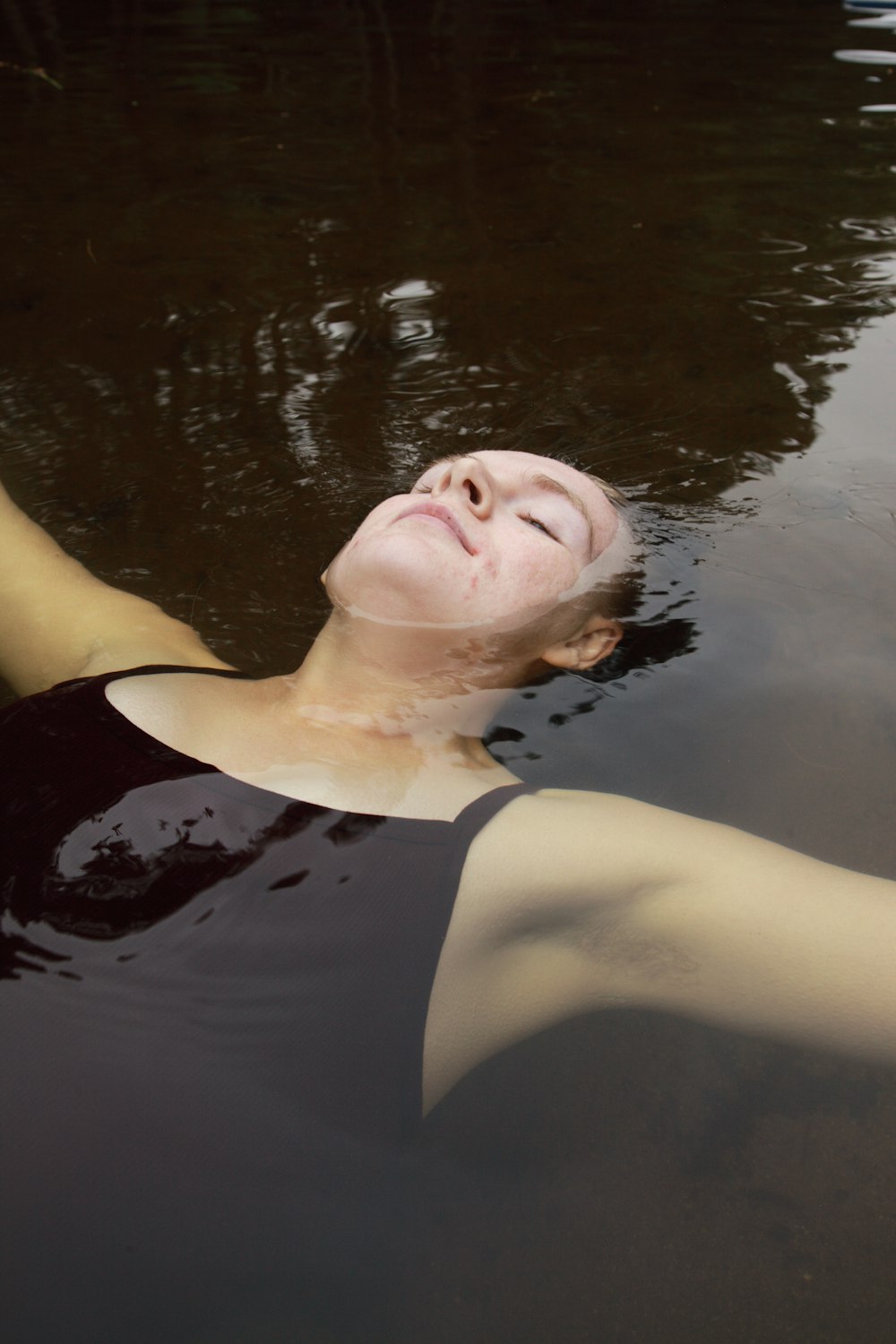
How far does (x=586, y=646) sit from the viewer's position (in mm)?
2234

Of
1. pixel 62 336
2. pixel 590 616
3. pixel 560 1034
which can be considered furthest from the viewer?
pixel 62 336

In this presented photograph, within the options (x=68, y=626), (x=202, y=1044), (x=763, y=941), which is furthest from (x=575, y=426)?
(x=202, y=1044)

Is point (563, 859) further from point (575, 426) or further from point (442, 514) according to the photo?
point (575, 426)

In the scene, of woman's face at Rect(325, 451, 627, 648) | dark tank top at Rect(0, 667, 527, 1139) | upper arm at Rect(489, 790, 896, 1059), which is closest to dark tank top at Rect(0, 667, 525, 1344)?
dark tank top at Rect(0, 667, 527, 1139)

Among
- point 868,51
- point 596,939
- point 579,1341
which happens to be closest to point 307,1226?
point 579,1341

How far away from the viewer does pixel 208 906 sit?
150 cm

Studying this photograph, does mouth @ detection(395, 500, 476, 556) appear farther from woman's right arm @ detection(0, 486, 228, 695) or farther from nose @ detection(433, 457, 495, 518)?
woman's right arm @ detection(0, 486, 228, 695)

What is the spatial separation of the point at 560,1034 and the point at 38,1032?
76 centimetres

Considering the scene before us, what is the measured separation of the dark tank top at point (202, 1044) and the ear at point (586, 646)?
0.56 m

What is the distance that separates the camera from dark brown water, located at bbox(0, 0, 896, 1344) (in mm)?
1425

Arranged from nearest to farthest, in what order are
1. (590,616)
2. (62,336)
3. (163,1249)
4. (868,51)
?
(163,1249) < (590,616) < (62,336) < (868,51)

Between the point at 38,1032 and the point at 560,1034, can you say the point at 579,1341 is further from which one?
the point at 38,1032

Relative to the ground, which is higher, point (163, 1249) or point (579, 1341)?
point (163, 1249)

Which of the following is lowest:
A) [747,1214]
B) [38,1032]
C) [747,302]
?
[747,1214]
